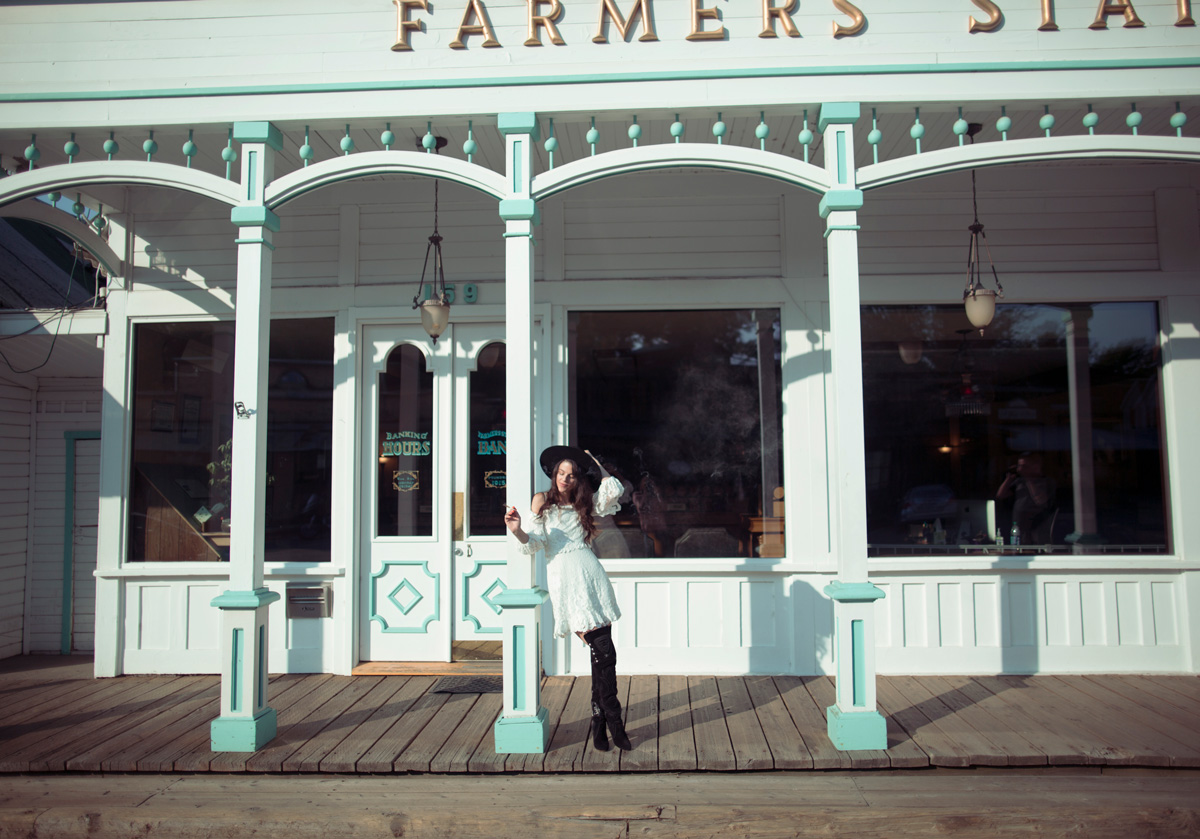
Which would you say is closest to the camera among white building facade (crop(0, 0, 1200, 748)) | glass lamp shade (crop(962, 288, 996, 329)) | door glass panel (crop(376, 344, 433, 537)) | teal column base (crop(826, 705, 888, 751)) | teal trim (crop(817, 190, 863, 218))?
teal column base (crop(826, 705, 888, 751))

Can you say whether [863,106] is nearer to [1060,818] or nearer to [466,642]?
[1060,818]

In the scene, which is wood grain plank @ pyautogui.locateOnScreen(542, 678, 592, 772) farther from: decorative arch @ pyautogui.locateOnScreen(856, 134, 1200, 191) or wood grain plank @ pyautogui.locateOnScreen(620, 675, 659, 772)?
decorative arch @ pyautogui.locateOnScreen(856, 134, 1200, 191)

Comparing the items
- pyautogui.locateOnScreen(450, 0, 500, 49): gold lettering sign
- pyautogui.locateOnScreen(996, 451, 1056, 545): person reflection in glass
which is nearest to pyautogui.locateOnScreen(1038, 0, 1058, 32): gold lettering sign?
pyautogui.locateOnScreen(996, 451, 1056, 545): person reflection in glass

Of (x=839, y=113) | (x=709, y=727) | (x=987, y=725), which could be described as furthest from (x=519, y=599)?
(x=839, y=113)

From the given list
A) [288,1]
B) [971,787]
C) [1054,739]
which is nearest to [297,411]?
[288,1]

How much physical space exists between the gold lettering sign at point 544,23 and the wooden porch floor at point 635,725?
13.0 ft

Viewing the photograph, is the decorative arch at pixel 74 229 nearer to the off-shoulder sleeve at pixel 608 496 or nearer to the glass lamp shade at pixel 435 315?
the glass lamp shade at pixel 435 315

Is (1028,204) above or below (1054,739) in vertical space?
above

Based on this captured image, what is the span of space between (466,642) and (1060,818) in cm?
384

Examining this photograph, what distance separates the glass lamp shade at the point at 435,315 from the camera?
5.39 meters

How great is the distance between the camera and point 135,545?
19.2 ft

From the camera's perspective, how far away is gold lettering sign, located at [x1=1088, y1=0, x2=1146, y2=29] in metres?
4.35

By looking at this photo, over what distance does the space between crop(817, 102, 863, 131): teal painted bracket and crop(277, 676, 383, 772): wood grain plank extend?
4.41m

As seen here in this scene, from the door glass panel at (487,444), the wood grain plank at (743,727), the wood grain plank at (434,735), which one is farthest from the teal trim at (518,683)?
the door glass panel at (487,444)
